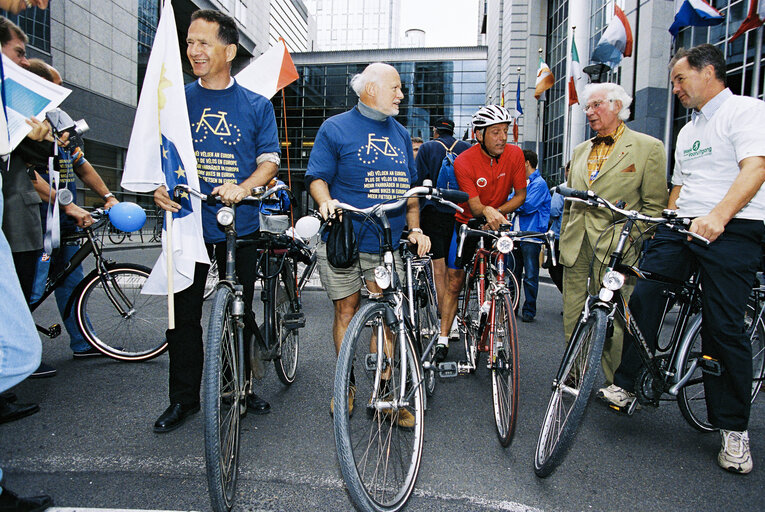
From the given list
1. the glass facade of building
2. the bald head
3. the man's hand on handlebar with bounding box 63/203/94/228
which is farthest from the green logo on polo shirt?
the glass facade of building

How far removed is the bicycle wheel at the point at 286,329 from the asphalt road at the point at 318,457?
0.15 m

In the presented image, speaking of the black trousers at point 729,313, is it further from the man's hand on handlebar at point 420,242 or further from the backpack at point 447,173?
the backpack at point 447,173

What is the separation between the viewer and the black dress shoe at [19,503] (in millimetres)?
2031

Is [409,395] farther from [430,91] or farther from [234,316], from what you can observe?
[430,91]

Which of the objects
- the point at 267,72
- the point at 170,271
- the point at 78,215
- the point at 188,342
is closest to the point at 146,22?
the point at 267,72

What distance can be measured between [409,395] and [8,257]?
1.65 metres

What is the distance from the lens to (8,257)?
180cm

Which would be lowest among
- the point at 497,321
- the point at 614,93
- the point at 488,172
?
the point at 497,321

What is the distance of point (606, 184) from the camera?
3.57 meters

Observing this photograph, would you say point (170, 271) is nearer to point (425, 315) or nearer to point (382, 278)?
point (382, 278)

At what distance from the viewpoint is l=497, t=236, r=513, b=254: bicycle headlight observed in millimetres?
3180

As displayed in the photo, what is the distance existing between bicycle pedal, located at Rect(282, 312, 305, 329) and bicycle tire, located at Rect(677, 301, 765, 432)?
245 centimetres

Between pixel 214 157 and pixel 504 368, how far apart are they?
2.13 m

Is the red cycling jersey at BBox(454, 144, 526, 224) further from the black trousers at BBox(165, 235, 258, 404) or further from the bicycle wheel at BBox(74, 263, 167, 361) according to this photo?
the bicycle wheel at BBox(74, 263, 167, 361)
